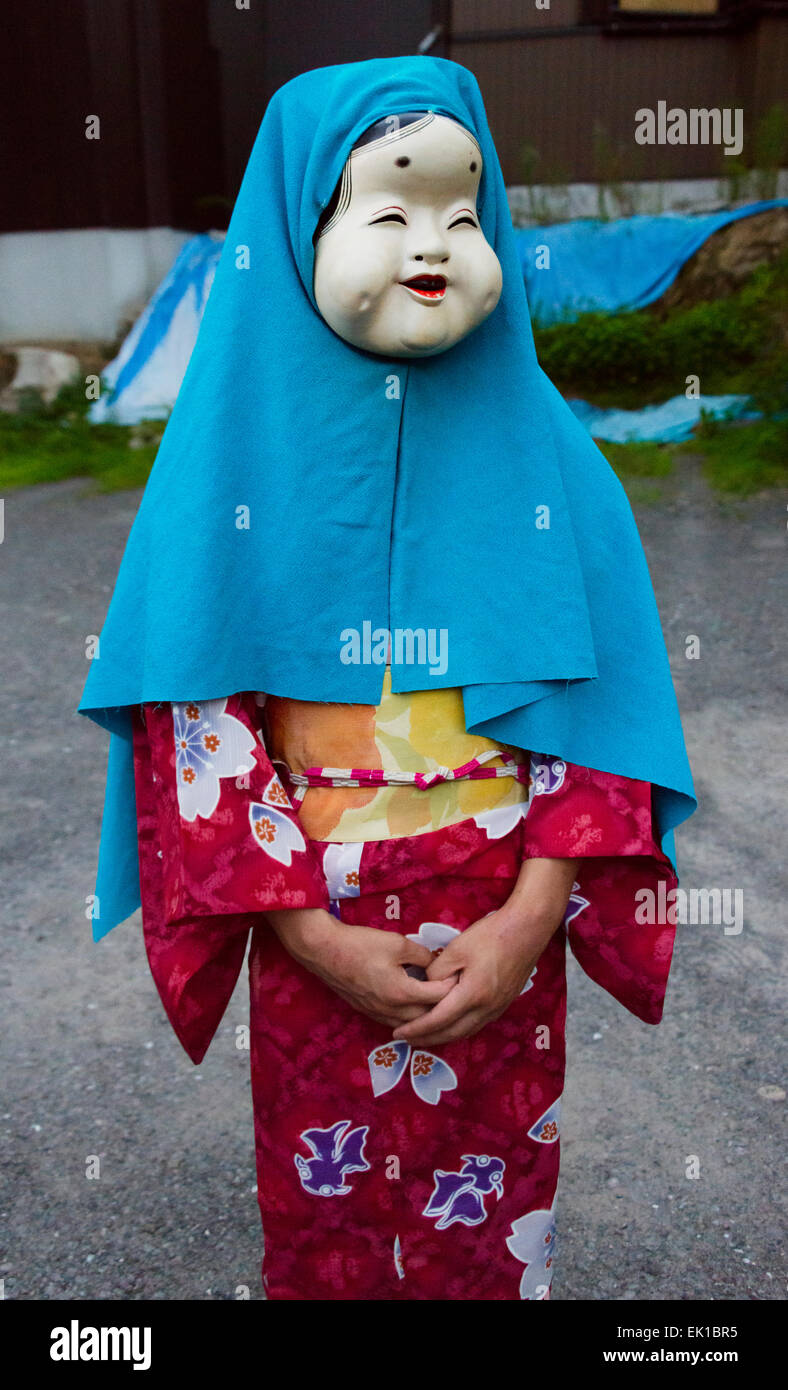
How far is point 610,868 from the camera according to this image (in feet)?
5.41

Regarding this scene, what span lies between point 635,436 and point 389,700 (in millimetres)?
6261

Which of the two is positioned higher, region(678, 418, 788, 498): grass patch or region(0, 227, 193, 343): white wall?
region(0, 227, 193, 343): white wall

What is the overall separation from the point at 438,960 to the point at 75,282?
9002 millimetres

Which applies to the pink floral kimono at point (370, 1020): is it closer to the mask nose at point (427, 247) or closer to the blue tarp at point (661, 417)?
the mask nose at point (427, 247)

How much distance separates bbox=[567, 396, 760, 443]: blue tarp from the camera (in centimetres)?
739

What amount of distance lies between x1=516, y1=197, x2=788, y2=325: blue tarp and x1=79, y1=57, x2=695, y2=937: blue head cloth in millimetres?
7135

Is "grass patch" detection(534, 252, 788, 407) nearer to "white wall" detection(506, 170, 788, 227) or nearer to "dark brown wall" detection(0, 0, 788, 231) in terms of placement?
"white wall" detection(506, 170, 788, 227)

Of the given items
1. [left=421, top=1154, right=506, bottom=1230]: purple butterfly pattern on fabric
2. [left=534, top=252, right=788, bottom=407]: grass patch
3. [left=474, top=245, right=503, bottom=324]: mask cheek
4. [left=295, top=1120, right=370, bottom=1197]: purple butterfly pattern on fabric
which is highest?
[left=474, top=245, right=503, bottom=324]: mask cheek

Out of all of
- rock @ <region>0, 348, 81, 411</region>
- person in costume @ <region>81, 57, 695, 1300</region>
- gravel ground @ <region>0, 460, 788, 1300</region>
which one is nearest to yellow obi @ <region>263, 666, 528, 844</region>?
person in costume @ <region>81, 57, 695, 1300</region>

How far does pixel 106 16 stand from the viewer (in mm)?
8875

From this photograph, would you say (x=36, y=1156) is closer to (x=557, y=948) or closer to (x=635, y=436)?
(x=557, y=948)

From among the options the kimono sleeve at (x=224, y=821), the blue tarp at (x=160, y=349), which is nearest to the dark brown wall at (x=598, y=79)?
the blue tarp at (x=160, y=349)

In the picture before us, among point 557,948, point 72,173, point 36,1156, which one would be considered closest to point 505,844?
point 557,948

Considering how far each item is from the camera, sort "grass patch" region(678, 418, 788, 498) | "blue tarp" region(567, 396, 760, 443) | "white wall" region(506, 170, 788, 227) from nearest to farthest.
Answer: "grass patch" region(678, 418, 788, 498) < "blue tarp" region(567, 396, 760, 443) < "white wall" region(506, 170, 788, 227)
